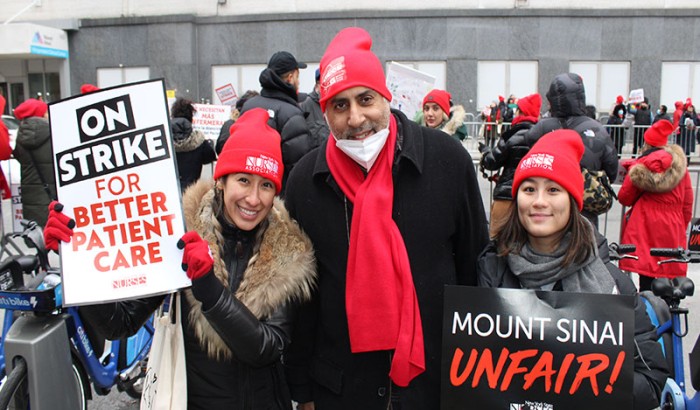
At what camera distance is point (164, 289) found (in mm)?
2186

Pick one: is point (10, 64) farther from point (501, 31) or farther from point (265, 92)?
point (265, 92)

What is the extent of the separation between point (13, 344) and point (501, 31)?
23986 millimetres

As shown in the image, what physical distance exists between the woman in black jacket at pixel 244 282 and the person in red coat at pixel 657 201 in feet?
14.1

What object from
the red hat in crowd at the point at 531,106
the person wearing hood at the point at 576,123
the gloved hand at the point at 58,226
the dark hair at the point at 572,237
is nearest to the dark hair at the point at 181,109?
the red hat in crowd at the point at 531,106

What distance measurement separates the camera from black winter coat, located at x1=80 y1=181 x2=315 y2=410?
2301 mm

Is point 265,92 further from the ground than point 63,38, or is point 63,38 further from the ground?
point 63,38

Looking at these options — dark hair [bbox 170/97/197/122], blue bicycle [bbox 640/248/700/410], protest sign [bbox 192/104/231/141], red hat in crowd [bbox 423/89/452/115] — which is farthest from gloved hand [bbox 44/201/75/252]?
protest sign [bbox 192/104/231/141]

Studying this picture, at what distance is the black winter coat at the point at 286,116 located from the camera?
550 centimetres

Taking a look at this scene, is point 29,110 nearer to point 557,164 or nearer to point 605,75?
point 557,164

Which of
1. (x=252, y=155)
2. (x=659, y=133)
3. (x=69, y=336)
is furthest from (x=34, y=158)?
(x=659, y=133)

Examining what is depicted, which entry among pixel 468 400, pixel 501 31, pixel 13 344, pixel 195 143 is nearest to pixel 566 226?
pixel 468 400

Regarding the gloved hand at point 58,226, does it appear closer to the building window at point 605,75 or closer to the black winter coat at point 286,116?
the black winter coat at point 286,116

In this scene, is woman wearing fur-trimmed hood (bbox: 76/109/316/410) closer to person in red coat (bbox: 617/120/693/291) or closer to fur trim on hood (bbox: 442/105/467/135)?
person in red coat (bbox: 617/120/693/291)

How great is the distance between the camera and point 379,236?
7.38 feet
